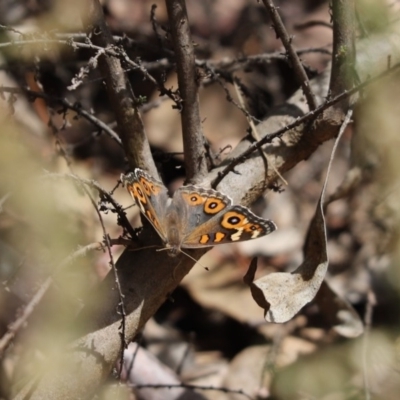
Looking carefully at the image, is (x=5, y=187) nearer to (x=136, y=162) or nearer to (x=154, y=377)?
(x=136, y=162)

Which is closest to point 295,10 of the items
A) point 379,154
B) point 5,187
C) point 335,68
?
point 379,154

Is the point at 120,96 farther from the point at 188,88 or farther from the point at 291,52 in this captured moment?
the point at 291,52

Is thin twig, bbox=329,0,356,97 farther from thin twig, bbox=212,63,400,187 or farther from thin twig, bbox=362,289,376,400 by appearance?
thin twig, bbox=362,289,376,400

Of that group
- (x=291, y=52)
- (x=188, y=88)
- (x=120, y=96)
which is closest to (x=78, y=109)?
(x=120, y=96)

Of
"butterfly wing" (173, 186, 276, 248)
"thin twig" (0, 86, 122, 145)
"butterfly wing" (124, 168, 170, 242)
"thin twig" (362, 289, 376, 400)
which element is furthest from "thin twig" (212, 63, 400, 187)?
"thin twig" (362, 289, 376, 400)

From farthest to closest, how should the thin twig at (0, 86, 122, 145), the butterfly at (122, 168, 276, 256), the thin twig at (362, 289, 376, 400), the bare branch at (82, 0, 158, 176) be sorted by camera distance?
1. the thin twig at (362, 289, 376, 400)
2. the thin twig at (0, 86, 122, 145)
3. the butterfly at (122, 168, 276, 256)
4. the bare branch at (82, 0, 158, 176)

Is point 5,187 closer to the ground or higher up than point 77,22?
closer to the ground
